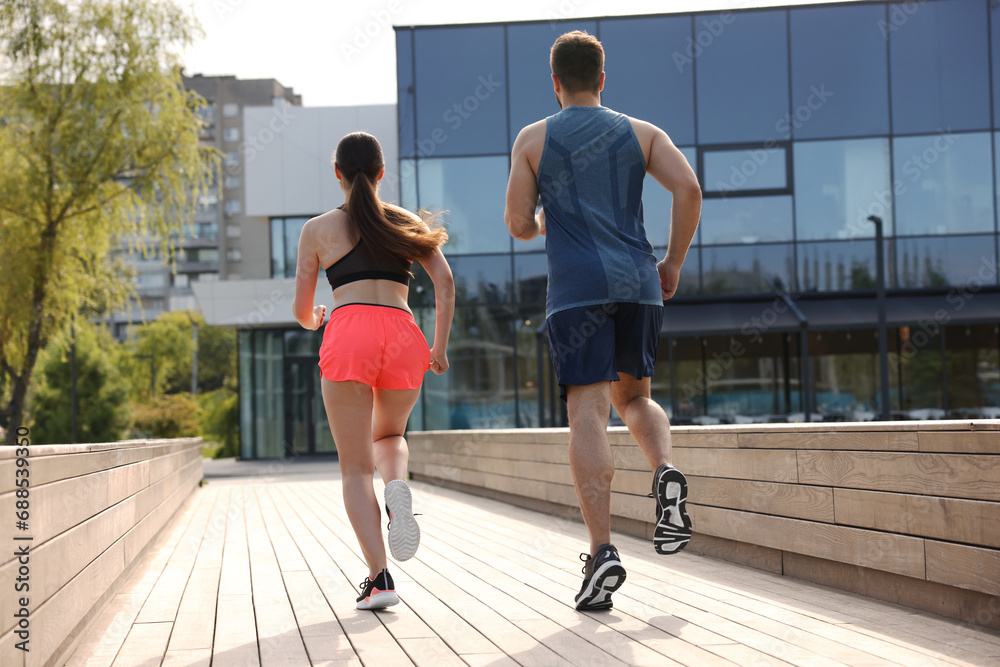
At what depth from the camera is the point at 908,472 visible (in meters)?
3.08

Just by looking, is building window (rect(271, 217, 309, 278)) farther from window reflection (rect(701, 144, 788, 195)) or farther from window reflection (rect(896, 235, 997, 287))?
window reflection (rect(896, 235, 997, 287))

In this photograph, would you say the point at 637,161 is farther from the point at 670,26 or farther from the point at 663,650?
the point at 670,26

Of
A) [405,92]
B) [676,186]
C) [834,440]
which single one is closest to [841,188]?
[405,92]

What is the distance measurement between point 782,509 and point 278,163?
21.8 meters

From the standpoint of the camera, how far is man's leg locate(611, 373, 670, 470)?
3.14 metres

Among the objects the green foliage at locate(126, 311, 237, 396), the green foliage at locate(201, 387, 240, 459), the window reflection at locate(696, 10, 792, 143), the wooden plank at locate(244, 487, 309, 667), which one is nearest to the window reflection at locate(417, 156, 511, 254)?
the window reflection at locate(696, 10, 792, 143)

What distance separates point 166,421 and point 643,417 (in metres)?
31.8

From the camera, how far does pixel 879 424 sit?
328cm

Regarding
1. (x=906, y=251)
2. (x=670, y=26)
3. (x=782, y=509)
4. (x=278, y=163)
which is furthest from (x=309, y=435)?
(x=782, y=509)

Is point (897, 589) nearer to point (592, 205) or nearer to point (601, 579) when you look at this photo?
point (601, 579)

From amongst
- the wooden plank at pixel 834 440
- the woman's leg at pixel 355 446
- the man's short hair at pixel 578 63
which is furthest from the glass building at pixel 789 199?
the woman's leg at pixel 355 446

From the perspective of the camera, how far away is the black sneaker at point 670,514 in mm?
2877

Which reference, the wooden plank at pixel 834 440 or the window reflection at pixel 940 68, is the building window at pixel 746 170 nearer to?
the window reflection at pixel 940 68

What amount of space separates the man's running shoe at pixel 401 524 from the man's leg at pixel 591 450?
23.4 inches
